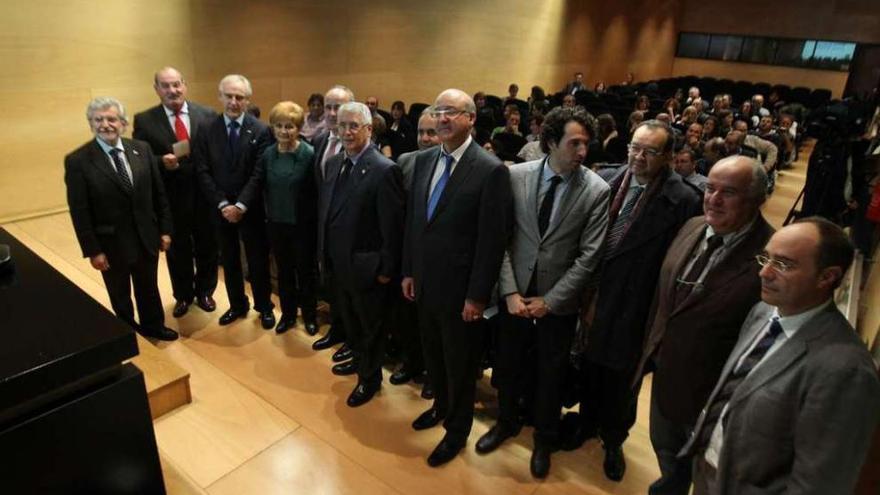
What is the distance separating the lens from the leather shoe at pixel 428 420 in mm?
2762

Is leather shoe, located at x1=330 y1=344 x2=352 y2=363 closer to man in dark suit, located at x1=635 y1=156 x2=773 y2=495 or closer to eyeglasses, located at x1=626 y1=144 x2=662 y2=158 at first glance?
man in dark suit, located at x1=635 y1=156 x2=773 y2=495

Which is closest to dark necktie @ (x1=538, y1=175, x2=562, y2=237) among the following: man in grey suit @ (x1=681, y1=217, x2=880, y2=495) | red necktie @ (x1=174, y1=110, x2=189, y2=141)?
man in grey suit @ (x1=681, y1=217, x2=880, y2=495)

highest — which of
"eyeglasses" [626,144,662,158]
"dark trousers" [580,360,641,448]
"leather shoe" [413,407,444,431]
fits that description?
"eyeglasses" [626,144,662,158]

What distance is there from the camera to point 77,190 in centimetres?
281

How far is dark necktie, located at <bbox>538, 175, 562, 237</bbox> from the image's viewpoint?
7.33 feet

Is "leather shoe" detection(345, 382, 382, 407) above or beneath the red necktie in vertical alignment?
beneath

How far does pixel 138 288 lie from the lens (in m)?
3.24

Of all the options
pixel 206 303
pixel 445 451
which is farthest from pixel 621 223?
pixel 206 303

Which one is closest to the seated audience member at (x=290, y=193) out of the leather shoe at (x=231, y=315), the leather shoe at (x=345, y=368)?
the leather shoe at (x=231, y=315)

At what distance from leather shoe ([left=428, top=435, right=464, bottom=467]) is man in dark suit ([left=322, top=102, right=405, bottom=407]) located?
562mm

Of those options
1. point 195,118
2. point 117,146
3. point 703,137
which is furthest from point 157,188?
point 703,137

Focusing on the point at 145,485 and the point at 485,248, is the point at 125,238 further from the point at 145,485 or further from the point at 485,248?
the point at 145,485

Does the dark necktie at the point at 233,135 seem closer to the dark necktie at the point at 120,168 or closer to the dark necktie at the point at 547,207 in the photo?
the dark necktie at the point at 120,168

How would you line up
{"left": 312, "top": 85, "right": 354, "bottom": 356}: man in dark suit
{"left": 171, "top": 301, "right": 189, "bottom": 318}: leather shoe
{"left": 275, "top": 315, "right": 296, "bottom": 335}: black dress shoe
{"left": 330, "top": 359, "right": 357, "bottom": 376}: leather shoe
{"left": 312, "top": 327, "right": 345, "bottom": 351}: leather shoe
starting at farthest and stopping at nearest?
{"left": 171, "top": 301, "right": 189, "bottom": 318}: leather shoe
{"left": 275, "top": 315, "right": 296, "bottom": 335}: black dress shoe
{"left": 312, "top": 327, "right": 345, "bottom": 351}: leather shoe
{"left": 330, "top": 359, "right": 357, "bottom": 376}: leather shoe
{"left": 312, "top": 85, "right": 354, "bottom": 356}: man in dark suit
